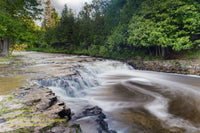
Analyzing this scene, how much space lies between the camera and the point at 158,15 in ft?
40.7

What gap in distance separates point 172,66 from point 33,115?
37.2 feet

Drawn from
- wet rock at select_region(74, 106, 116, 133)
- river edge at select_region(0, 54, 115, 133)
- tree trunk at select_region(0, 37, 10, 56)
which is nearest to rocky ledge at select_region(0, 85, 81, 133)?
river edge at select_region(0, 54, 115, 133)

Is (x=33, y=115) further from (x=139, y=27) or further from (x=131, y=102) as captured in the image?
(x=139, y=27)

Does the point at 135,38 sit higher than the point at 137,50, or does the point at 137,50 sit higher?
the point at 135,38

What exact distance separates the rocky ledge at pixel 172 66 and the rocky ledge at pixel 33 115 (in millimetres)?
10269

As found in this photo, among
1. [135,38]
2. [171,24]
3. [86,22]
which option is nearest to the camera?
[171,24]

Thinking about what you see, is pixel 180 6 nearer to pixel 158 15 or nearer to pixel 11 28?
pixel 158 15

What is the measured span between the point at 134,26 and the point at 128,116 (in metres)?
11.9

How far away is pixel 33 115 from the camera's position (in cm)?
243

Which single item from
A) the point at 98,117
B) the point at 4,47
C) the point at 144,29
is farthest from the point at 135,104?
the point at 4,47

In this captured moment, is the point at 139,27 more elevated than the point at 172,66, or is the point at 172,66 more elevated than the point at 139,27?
the point at 139,27

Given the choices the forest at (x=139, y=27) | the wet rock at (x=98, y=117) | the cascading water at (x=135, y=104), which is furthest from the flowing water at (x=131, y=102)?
the forest at (x=139, y=27)

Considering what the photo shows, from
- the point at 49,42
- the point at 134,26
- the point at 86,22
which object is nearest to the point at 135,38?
the point at 134,26

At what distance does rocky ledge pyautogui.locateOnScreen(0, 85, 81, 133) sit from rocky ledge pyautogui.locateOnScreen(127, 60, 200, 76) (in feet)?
33.7
